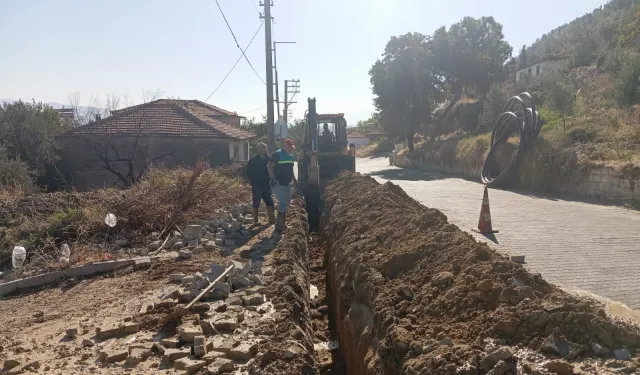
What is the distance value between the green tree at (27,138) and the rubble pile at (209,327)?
14.1 m

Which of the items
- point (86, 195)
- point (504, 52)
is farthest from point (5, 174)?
point (504, 52)

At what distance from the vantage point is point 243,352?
166 inches

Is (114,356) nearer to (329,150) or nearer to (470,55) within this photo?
(329,150)

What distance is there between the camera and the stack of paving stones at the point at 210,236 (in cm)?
862

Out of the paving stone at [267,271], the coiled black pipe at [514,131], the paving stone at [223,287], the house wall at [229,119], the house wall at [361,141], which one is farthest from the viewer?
the house wall at [361,141]

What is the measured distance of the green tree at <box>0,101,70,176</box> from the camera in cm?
1827

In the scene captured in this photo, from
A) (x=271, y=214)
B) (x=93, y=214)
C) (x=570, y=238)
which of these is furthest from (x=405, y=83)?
(x=93, y=214)

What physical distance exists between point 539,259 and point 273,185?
4634mm

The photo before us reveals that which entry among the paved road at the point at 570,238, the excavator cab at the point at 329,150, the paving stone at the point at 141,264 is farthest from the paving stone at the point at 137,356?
the excavator cab at the point at 329,150

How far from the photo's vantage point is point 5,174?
49.5ft

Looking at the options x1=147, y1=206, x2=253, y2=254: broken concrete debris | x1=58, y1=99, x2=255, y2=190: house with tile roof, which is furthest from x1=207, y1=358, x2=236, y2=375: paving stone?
x1=58, y1=99, x2=255, y2=190: house with tile roof

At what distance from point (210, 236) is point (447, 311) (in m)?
5.96

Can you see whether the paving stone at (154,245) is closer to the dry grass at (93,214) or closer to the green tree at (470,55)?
the dry grass at (93,214)

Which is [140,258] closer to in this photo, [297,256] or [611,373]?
[297,256]
